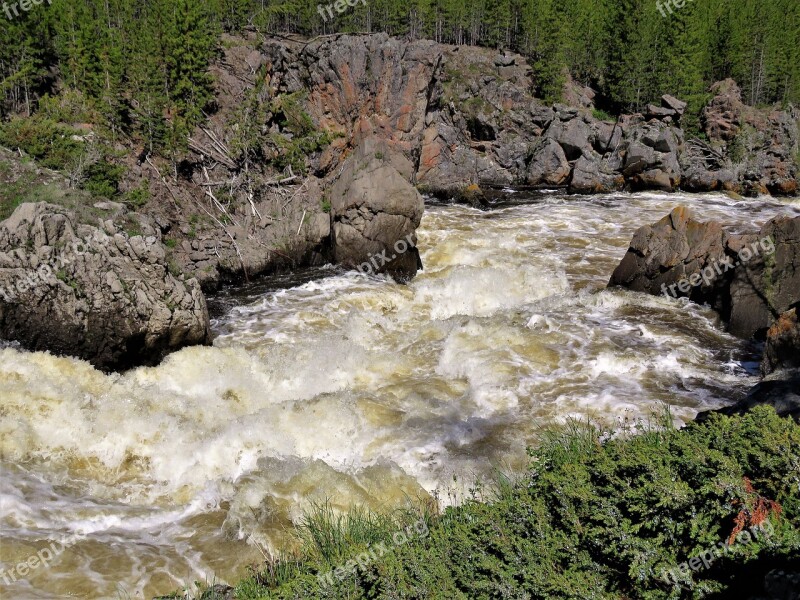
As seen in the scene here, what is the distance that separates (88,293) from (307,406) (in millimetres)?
6267

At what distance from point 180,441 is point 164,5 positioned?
26.2m

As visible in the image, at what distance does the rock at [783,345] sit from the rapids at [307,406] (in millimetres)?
725

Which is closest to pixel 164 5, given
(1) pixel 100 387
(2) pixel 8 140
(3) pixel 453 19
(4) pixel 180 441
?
(2) pixel 8 140

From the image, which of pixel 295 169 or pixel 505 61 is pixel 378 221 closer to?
pixel 295 169

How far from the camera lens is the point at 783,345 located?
1191 centimetres

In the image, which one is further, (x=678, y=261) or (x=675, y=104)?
(x=675, y=104)

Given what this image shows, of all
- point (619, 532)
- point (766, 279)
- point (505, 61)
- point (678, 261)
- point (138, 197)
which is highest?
point (505, 61)

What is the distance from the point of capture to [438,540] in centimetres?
513

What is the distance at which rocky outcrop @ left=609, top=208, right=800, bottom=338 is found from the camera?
15.0m

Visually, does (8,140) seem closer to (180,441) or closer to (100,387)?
(100,387)

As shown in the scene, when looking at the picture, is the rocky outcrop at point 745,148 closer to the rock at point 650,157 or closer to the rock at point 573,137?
the rock at point 650,157

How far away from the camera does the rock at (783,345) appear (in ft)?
38.1

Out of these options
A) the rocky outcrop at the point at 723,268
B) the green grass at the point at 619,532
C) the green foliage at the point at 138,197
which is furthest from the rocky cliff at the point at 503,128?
the green grass at the point at 619,532

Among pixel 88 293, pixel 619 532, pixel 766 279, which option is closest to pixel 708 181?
pixel 766 279
